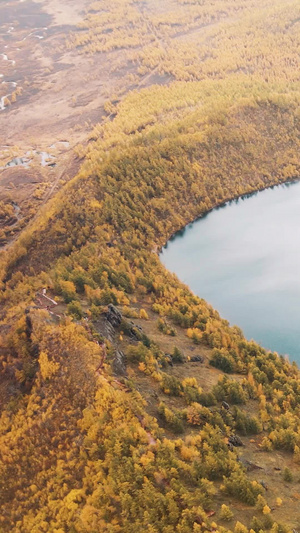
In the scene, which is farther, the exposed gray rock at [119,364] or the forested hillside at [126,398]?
the exposed gray rock at [119,364]

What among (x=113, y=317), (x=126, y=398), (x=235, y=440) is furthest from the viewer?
(x=113, y=317)

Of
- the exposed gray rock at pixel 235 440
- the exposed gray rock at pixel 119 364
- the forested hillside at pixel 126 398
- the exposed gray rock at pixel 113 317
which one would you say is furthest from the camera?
the exposed gray rock at pixel 113 317

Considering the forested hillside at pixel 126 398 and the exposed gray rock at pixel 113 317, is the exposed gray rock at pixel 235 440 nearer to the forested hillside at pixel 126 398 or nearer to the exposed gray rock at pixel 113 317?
the forested hillside at pixel 126 398

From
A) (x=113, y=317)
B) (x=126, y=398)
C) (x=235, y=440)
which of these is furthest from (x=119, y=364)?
(x=235, y=440)

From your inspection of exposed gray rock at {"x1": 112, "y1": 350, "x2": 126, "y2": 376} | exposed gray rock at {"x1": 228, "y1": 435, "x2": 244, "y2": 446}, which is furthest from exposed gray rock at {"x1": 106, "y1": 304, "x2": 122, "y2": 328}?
exposed gray rock at {"x1": 228, "y1": 435, "x2": 244, "y2": 446}

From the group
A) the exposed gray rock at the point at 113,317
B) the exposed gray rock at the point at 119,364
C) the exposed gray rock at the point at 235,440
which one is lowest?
the exposed gray rock at the point at 235,440

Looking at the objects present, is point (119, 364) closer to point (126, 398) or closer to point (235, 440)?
point (126, 398)

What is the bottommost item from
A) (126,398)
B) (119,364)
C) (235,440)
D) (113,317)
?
(126,398)

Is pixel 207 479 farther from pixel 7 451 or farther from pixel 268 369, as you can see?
pixel 268 369

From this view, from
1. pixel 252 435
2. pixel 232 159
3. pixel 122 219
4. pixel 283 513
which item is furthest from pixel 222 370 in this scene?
pixel 232 159

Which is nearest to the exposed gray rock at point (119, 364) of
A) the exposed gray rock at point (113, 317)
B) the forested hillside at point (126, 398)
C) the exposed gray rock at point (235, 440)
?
the forested hillside at point (126, 398)

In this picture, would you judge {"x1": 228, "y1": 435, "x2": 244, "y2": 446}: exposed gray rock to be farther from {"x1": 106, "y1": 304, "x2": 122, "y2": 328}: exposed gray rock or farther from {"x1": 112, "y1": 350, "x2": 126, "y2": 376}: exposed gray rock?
{"x1": 106, "y1": 304, "x2": 122, "y2": 328}: exposed gray rock

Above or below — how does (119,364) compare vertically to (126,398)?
above
